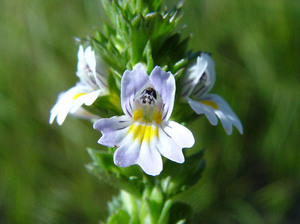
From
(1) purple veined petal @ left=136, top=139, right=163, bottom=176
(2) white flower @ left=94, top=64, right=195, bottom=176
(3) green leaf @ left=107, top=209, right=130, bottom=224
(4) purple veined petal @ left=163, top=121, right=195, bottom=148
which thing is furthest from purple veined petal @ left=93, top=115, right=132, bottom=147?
(3) green leaf @ left=107, top=209, right=130, bottom=224

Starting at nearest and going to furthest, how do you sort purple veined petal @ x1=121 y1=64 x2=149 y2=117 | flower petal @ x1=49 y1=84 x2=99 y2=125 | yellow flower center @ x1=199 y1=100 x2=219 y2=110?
purple veined petal @ x1=121 y1=64 x2=149 y2=117, flower petal @ x1=49 y1=84 x2=99 y2=125, yellow flower center @ x1=199 y1=100 x2=219 y2=110

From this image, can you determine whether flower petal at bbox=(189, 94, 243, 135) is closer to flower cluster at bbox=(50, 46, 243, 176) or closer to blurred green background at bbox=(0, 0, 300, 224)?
flower cluster at bbox=(50, 46, 243, 176)

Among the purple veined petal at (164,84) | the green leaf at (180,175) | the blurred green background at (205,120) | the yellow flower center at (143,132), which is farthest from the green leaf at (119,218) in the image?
the blurred green background at (205,120)

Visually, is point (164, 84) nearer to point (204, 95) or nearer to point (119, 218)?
point (204, 95)

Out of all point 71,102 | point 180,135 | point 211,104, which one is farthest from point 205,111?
point 71,102

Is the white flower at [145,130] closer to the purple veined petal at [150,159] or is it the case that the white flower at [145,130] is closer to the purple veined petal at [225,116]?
the purple veined petal at [150,159]

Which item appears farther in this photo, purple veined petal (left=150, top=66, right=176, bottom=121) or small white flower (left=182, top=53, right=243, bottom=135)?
small white flower (left=182, top=53, right=243, bottom=135)

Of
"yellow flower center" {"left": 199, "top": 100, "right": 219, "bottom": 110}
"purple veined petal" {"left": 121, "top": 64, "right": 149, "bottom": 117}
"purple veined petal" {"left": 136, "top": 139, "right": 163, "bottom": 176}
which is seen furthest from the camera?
"yellow flower center" {"left": 199, "top": 100, "right": 219, "bottom": 110}
